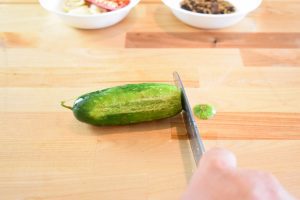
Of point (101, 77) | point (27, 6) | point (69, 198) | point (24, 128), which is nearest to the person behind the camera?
point (69, 198)

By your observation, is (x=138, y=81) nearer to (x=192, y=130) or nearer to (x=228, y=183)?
(x=192, y=130)

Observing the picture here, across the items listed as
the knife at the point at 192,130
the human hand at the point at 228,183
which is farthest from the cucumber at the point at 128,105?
the human hand at the point at 228,183

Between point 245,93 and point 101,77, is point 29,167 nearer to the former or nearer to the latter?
point 101,77

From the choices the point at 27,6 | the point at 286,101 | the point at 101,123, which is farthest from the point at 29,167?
the point at 27,6

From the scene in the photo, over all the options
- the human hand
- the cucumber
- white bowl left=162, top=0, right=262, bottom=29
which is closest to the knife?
the cucumber

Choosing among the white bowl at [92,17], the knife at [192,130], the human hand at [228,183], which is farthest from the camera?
the white bowl at [92,17]

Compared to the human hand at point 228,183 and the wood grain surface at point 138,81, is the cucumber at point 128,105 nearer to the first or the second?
the wood grain surface at point 138,81
